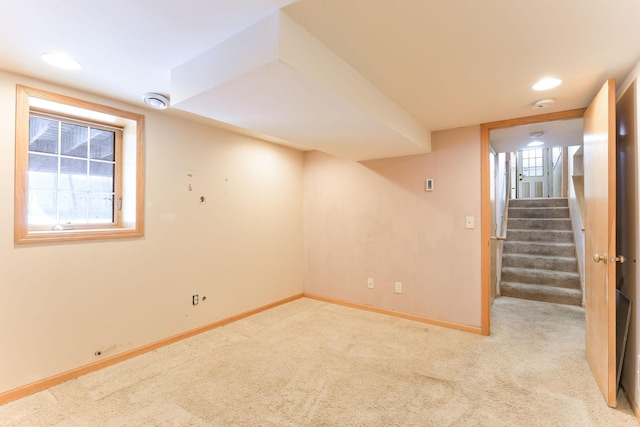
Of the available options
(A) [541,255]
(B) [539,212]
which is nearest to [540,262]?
(A) [541,255]

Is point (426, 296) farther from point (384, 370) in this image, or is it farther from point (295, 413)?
point (295, 413)

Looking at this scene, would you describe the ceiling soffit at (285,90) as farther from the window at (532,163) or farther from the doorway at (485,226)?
the window at (532,163)

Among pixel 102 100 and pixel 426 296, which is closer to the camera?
pixel 102 100

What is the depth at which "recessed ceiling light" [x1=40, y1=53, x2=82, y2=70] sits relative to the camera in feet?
5.99

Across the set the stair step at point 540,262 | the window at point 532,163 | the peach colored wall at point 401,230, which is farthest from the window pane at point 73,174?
the window at point 532,163

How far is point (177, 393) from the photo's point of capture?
6.78 feet

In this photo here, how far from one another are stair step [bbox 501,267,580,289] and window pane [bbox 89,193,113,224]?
5.07 m

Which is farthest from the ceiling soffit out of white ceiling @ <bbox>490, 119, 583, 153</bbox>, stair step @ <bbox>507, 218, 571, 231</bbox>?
stair step @ <bbox>507, 218, 571, 231</bbox>

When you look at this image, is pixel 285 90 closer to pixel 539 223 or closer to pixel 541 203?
pixel 539 223

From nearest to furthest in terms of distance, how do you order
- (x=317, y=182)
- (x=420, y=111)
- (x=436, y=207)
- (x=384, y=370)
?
1. (x=384, y=370)
2. (x=420, y=111)
3. (x=436, y=207)
4. (x=317, y=182)

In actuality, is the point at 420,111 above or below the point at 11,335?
above

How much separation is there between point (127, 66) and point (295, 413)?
239 cm

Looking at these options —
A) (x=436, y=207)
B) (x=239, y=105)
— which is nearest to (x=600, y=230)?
(x=436, y=207)

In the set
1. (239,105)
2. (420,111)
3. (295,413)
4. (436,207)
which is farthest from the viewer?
(436,207)
